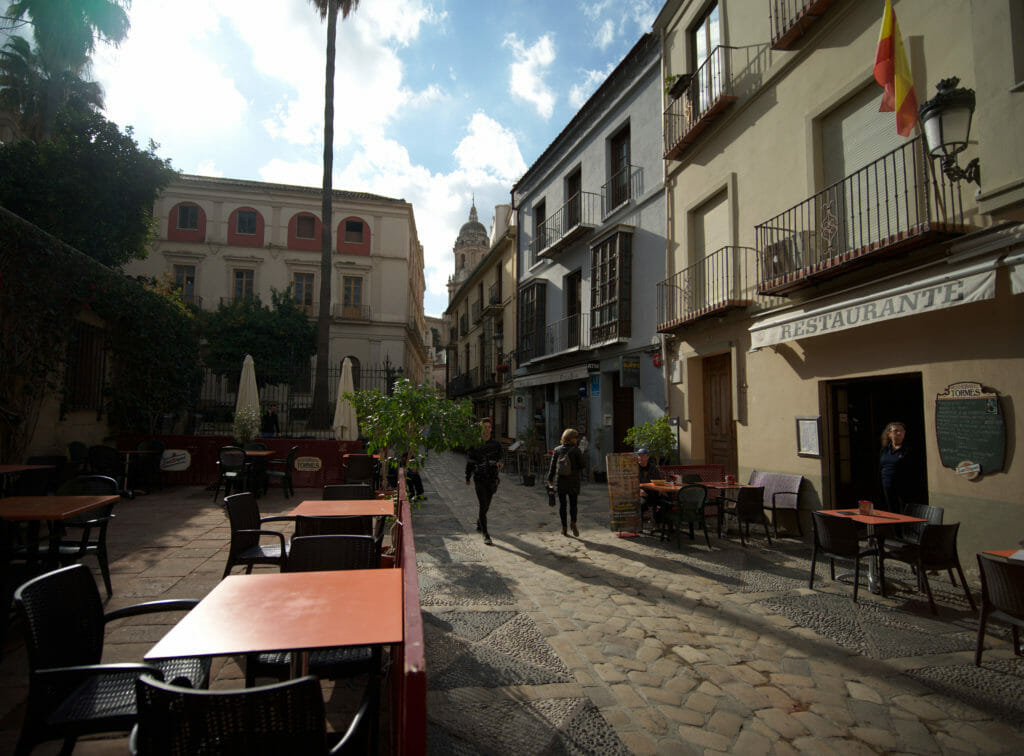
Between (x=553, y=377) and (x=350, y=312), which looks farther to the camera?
(x=350, y=312)

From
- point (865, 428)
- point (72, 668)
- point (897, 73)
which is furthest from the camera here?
point (865, 428)

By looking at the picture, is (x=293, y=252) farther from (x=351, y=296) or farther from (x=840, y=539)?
(x=840, y=539)

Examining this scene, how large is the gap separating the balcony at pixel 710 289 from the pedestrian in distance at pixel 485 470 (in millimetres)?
4582

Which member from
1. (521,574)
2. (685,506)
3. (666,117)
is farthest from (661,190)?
(521,574)

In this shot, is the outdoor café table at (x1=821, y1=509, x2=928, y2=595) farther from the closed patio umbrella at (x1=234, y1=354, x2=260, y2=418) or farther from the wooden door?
the closed patio umbrella at (x1=234, y1=354, x2=260, y2=418)

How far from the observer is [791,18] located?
8047 mm

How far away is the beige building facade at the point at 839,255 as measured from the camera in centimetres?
521

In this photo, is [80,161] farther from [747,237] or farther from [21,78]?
[747,237]

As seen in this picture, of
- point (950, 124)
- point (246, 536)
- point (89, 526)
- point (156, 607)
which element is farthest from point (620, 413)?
point (156, 607)

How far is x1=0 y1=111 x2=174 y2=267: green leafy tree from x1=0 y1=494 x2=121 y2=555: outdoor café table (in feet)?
49.0

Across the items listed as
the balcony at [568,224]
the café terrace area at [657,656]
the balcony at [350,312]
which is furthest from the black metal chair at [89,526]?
the balcony at [350,312]

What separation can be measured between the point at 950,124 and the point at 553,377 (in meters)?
11.8

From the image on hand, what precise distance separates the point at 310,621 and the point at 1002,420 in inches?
249

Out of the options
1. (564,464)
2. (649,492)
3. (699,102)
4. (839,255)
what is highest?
(699,102)
